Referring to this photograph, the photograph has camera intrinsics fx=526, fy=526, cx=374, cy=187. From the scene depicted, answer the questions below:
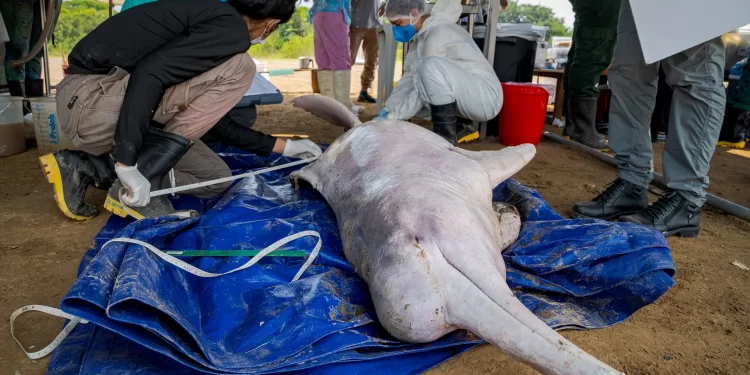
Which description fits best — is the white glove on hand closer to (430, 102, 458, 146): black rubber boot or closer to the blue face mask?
(430, 102, 458, 146): black rubber boot

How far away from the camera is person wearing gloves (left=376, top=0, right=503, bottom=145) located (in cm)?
398

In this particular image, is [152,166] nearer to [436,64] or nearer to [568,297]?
[568,297]

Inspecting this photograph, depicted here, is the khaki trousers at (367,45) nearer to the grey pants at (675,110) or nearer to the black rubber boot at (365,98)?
the black rubber boot at (365,98)

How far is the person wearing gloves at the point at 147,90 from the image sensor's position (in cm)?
223

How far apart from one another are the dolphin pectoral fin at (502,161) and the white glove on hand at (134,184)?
1.40 meters

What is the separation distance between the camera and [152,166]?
2.40m

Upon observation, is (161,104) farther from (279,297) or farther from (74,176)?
(279,297)

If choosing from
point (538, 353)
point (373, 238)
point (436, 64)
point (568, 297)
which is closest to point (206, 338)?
point (373, 238)

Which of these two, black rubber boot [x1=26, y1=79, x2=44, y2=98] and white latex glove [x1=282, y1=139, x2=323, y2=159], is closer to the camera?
white latex glove [x1=282, y1=139, x2=323, y2=159]

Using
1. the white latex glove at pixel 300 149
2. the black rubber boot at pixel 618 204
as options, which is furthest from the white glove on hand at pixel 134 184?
the black rubber boot at pixel 618 204

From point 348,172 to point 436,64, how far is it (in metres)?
1.95

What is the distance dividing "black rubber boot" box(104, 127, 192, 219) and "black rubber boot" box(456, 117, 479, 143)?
9.19ft

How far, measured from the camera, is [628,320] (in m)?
1.87

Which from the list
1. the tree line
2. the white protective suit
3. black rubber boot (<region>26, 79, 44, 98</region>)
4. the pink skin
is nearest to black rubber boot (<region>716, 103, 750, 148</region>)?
the white protective suit
